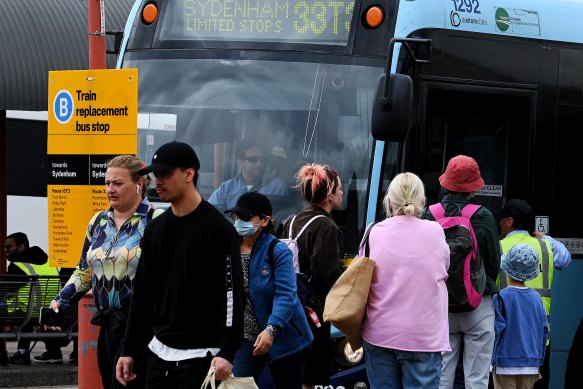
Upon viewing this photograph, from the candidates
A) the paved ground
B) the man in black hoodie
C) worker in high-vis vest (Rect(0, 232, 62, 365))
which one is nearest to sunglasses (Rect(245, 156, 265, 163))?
the man in black hoodie

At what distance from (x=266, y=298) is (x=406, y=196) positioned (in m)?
1.02

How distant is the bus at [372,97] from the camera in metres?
8.89

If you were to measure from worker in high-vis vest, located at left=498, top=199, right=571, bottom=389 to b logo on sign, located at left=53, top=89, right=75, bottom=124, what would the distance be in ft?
9.78

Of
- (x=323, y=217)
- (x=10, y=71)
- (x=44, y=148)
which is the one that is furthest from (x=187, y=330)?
(x=44, y=148)

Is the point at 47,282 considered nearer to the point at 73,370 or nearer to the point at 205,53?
the point at 73,370

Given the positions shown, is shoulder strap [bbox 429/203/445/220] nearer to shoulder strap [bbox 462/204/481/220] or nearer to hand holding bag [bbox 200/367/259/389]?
shoulder strap [bbox 462/204/481/220]

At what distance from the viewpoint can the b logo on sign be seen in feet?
28.9

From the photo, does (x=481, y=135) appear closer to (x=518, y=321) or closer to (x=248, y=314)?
(x=518, y=321)

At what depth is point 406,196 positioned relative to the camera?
6.94 meters

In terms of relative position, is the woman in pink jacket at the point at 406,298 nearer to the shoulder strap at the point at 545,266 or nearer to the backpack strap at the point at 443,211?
the backpack strap at the point at 443,211

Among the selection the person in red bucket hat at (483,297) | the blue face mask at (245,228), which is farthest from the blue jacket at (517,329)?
the blue face mask at (245,228)

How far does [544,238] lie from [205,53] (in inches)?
105

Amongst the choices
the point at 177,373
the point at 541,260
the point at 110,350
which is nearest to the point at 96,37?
the point at 110,350

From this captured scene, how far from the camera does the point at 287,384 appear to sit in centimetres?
753
